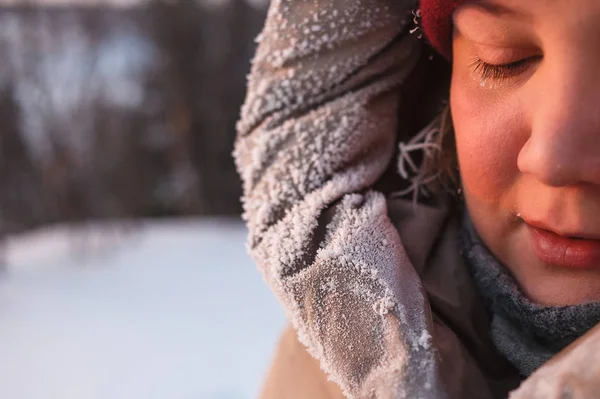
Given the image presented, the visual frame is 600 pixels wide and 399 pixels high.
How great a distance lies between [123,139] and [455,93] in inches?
144

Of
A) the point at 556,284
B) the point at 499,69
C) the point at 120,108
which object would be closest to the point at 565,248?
the point at 556,284

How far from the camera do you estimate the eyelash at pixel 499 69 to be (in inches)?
20.0

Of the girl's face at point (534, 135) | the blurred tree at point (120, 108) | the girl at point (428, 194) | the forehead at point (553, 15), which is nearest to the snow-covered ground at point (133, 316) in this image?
the blurred tree at point (120, 108)

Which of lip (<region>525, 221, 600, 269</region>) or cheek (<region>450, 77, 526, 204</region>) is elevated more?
cheek (<region>450, 77, 526, 204</region>)

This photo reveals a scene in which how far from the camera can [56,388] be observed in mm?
2299

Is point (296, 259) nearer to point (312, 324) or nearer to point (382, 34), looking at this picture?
point (312, 324)

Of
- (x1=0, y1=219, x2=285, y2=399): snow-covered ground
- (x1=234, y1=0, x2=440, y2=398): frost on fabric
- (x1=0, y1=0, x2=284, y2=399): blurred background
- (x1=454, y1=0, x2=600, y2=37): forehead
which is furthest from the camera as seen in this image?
(x1=0, y1=0, x2=284, y2=399): blurred background

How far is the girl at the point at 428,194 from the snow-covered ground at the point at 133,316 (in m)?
1.56

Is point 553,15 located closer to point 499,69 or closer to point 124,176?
point 499,69

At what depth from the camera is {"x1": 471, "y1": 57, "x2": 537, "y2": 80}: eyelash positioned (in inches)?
20.0

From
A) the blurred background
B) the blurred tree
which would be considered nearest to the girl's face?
the blurred background

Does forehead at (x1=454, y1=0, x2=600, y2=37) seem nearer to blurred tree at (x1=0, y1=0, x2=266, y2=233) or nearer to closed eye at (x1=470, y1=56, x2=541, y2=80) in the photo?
closed eye at (x1=470, y1=56, x2=541, y2=80)

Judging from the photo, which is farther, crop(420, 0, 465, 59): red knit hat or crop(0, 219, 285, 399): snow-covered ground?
crop(0, 219, 285, 399): snow-covered ground

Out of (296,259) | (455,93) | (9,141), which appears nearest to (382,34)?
(455,93)
